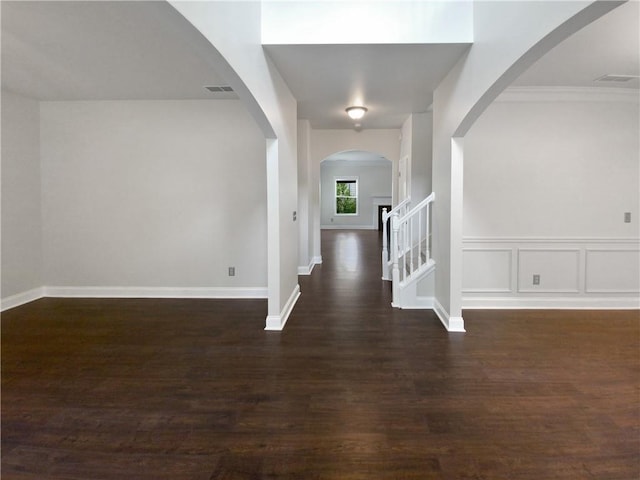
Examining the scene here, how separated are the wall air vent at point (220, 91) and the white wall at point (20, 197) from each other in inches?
99.2

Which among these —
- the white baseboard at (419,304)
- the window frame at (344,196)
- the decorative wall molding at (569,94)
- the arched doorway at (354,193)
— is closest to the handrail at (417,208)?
the white baseboard at (419,304)

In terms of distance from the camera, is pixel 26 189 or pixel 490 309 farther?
pixel 26 189

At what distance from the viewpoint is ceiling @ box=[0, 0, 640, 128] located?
278 cm

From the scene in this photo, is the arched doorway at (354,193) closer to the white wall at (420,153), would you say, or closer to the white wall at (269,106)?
the white wall at (420,153)

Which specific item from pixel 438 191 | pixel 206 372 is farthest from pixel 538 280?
pixel 206 372

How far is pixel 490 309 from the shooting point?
4.63 m

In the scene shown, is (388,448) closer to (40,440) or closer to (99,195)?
(40,440)

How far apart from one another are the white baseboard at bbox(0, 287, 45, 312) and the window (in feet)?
39.2

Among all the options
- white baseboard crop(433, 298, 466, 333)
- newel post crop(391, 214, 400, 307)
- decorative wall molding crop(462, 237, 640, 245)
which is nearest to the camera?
white baseboard crop(433, 298, 466, 333)

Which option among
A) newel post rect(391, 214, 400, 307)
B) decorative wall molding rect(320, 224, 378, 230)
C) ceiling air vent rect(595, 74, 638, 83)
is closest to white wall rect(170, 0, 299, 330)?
newel post rect(391, 214, 400, 307)

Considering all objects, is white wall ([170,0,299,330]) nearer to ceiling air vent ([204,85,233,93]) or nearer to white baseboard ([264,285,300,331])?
white baseboard ([264,285,300,331])

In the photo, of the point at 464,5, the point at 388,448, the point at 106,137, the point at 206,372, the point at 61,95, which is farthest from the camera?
the point at 106,137

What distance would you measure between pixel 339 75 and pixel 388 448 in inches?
140

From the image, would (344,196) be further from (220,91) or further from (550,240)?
(550,240)
